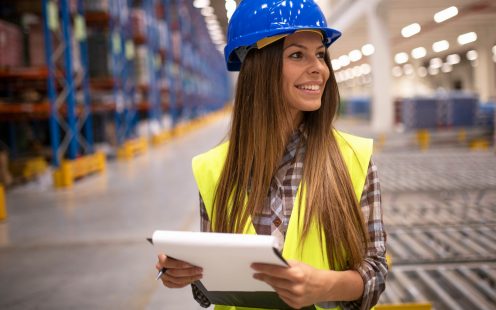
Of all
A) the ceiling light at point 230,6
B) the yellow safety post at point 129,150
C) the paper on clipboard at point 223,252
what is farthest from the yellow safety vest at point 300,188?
the yellow safety post at point 129,150

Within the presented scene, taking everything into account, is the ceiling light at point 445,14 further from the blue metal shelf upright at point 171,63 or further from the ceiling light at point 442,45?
the blue metal shelf upright at point 171,63

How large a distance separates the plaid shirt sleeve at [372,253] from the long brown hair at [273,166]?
30 millimetres

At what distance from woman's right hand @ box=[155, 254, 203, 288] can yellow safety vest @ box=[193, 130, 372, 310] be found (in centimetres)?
19

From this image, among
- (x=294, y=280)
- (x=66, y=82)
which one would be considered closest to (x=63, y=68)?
(x=66, y=82)

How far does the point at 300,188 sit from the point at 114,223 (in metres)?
4.37

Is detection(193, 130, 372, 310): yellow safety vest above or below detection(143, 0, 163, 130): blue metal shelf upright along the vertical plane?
below

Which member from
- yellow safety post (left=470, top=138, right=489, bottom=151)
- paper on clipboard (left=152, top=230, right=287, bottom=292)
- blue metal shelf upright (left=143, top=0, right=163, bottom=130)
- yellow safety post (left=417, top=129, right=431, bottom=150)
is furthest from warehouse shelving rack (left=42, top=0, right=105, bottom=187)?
yellow safety post (left=470, top=138, right=489, bottom=151)

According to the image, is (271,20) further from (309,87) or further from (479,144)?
(479,144)

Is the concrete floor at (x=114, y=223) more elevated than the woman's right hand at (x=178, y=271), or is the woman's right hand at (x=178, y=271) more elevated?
the woman's right hand at (x=178, y=271)

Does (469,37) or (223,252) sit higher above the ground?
(469,37)

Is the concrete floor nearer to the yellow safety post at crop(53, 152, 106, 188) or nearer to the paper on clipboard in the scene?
the yellow safety post at crop(53, 152, 106, 188)

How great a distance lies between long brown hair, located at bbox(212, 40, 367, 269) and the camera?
1213mm

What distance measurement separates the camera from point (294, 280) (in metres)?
0.98

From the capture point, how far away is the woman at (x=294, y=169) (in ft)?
3.95
